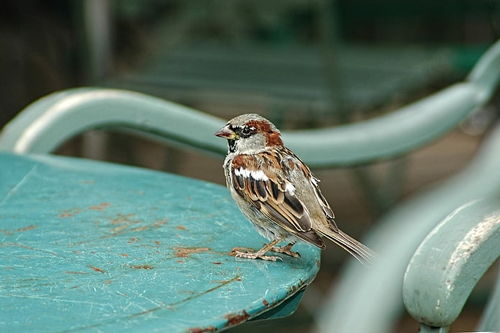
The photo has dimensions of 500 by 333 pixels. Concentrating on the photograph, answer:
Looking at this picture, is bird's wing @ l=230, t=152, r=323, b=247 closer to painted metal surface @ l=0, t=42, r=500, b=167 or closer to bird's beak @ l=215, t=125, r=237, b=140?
bird's beak @ l=215, t=125, r=237, b=140

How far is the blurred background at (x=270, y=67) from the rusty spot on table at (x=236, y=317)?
2165mm

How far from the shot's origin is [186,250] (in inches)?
46.9

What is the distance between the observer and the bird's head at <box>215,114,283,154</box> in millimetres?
1327

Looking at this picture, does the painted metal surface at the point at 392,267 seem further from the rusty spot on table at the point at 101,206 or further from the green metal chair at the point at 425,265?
the rusty spot on table at the point at 101,206

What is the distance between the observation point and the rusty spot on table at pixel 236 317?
3.14 ft

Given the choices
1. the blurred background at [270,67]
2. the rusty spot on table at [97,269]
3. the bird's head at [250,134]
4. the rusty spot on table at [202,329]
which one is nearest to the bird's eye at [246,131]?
the bird's head at [250,134]

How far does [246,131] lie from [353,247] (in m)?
0.24

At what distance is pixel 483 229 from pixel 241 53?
353 centimetres

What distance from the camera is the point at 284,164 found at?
129 centimetres

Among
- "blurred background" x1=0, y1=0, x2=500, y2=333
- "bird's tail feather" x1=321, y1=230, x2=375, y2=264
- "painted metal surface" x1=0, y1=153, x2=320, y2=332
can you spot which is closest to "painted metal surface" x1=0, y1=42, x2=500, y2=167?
"painted metal surface" x1=0, y1=153, x2=320, y2=332

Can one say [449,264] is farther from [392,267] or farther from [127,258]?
[127,258]

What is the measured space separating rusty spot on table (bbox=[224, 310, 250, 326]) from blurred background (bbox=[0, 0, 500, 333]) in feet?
7.10

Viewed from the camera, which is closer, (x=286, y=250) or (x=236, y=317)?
(x=236, y=317)

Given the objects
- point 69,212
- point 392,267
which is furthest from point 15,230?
point 392,267
